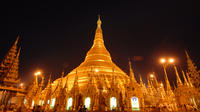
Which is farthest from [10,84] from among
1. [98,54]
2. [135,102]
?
[98,54]

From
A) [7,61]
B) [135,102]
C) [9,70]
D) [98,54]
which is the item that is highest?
[98,54]

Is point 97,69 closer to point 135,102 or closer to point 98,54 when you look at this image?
point 98,54

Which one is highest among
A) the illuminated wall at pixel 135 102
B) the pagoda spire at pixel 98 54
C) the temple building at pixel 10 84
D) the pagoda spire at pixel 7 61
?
the pagoda spire at pixel 98 54

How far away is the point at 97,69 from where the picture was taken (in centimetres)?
3275

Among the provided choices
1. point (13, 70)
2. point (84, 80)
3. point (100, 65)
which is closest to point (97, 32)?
point (100, 65)

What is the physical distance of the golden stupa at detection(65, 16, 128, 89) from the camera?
2981 cm

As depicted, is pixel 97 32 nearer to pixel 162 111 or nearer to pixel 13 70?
pixel 13 70

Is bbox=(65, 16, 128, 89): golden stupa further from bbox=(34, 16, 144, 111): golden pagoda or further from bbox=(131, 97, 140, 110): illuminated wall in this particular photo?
bbox=(131, 97, 140, 110): illuminated wall

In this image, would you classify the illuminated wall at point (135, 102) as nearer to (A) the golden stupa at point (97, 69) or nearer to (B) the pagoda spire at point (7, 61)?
(A) the golden stupa at point (97, 69)

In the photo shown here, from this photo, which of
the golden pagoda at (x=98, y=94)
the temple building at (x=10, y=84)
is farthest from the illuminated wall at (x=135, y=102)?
the temple building at (x=10, y=84)

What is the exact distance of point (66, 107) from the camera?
2534 cm

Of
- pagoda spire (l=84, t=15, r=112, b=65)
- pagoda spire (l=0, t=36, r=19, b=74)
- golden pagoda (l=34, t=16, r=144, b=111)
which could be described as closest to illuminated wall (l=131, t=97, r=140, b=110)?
golden pagoda (l=34, t=16, r=144, b=111)


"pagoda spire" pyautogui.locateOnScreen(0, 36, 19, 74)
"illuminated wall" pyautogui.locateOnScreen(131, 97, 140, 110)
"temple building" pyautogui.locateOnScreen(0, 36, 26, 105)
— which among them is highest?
"pagoda spire" pyautogui.locateOnScreen(0, 36, 19, 74)

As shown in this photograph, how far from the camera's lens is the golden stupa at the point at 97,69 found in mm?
29811
